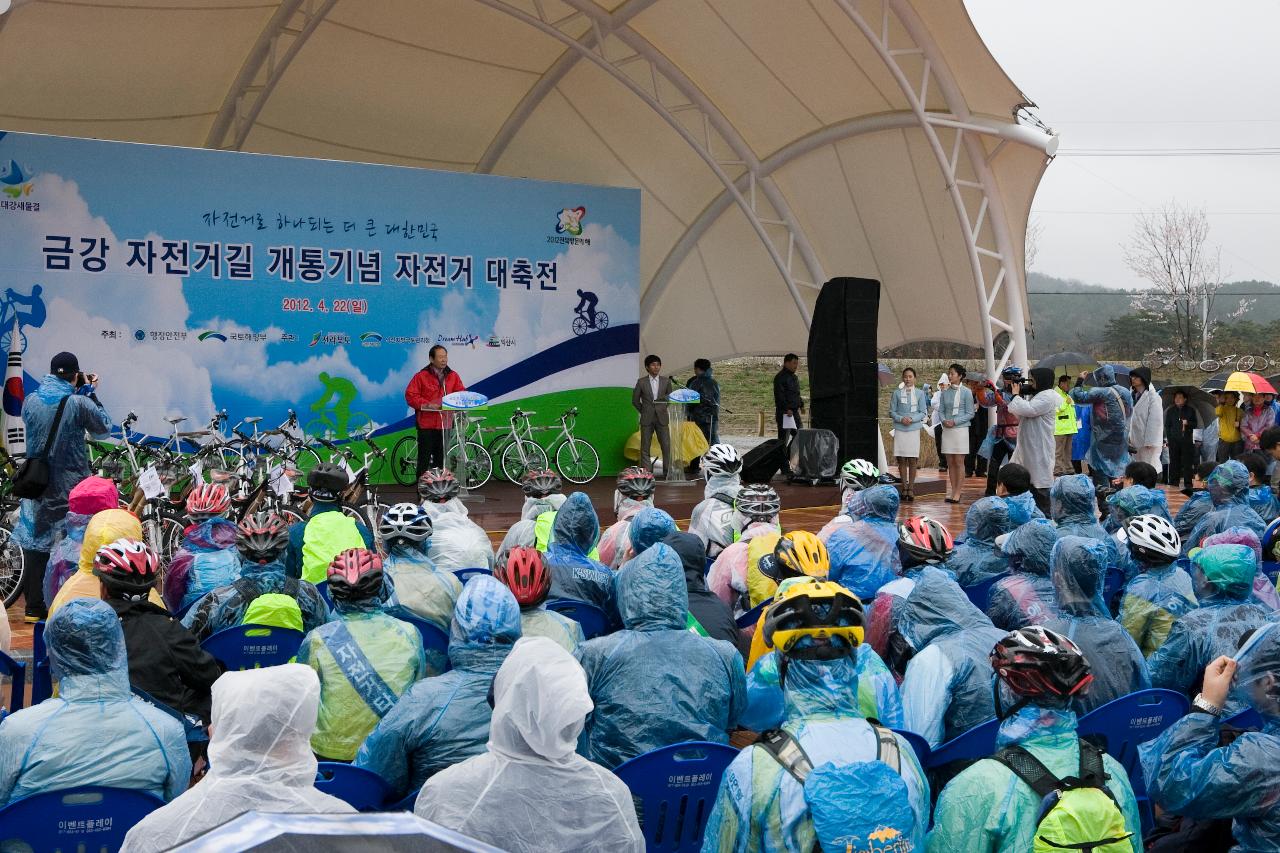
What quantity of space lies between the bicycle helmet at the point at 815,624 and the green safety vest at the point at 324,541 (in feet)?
10.8

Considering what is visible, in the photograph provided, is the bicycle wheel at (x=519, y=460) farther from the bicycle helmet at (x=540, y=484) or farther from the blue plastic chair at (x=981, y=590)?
the blue plastic chair at (x=981, y=590)

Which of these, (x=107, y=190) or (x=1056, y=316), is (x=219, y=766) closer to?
(x=107, y=190)

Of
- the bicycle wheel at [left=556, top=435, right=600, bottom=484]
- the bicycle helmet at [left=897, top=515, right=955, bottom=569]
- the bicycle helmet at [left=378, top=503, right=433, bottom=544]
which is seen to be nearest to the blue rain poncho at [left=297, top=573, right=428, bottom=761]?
the bicycle helmet at [left=378, top=503, right=433, bottom=544]

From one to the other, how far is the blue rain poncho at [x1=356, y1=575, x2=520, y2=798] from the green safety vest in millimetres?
2460

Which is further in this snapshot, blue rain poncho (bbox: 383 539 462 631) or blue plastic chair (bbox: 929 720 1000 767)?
blue rain poncho (bbox: 383 539 462 631)

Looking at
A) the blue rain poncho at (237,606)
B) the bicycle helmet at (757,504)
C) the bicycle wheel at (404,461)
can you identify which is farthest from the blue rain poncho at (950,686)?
the bicycle wheel at (404,461)

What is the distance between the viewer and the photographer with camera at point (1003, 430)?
13555 millimetres

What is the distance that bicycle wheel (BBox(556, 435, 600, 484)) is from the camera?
1587 cm

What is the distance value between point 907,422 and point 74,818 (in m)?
12.0

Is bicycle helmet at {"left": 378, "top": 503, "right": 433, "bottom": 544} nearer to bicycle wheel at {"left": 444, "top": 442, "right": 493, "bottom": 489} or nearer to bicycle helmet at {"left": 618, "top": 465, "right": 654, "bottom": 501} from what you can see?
bicycle helmet at {"left": 618, "top": 465, "right": 654, "bottom": 501}

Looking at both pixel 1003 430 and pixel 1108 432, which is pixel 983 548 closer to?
pixel 1108 432

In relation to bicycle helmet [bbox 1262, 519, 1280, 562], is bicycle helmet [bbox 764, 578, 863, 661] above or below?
above

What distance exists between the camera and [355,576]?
13.0ft

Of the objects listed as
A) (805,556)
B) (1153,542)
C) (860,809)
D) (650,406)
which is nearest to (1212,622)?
(1153,542)
